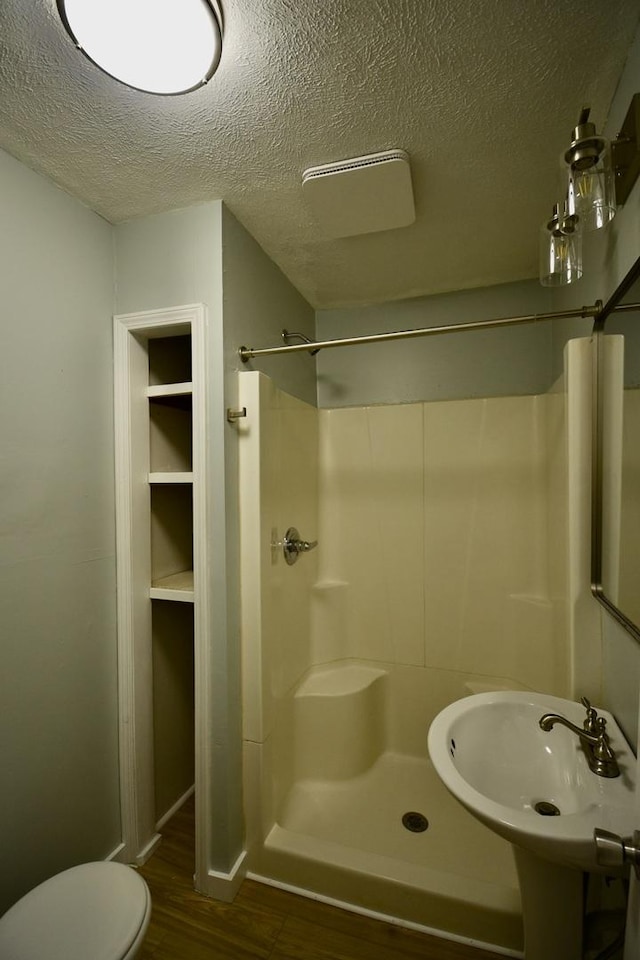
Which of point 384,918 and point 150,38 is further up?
point 150,38

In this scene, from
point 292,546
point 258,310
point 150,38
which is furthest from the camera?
point 292,546

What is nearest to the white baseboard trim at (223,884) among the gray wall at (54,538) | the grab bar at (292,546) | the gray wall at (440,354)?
the gray wall at (54,538)

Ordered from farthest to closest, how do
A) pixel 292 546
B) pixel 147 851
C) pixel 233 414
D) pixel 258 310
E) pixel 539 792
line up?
1. pixel 292 546
2. pixel 258 310
3. pixel 147 851
4. pixel 233 414
5. pixel 539 792

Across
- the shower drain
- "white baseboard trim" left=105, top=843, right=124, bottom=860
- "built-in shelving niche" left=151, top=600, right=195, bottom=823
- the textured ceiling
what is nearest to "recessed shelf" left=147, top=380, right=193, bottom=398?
the textured ceiling

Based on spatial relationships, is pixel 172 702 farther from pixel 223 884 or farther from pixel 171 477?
pixel 171 477

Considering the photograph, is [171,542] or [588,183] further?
[171,542]

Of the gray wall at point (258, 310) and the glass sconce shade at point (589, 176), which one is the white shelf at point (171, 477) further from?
the glass sconce shade at point (589, 176)

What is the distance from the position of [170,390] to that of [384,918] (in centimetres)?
200

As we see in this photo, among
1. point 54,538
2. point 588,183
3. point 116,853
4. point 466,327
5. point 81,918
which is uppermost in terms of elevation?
point 588,183

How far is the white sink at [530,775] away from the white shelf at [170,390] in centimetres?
140

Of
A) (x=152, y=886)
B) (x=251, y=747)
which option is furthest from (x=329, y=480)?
(x=152, y=886)

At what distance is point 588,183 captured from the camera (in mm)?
872

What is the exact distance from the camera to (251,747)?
1.53 metres

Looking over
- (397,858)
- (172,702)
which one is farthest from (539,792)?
(172,702)
